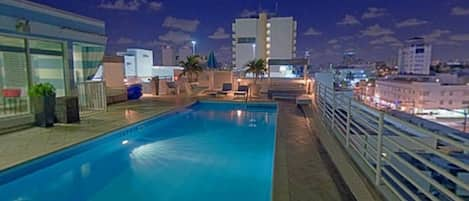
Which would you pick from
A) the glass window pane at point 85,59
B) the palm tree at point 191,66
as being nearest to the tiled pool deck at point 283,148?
the glass window pane at point 85,59

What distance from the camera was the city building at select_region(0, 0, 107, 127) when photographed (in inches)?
273

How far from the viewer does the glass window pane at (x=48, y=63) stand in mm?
7723

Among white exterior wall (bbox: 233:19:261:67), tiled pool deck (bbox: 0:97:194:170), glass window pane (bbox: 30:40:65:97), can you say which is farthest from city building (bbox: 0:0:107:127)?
white exterior wall (bbox: 233:19:261:67)

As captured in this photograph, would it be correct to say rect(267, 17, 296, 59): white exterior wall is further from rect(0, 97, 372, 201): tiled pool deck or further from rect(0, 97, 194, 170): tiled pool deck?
rect(0, 97, 194, 170): tiled pool deck

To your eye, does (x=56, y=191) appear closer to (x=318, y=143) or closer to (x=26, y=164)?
(x=26, y=164)

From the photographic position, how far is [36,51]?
7.74m

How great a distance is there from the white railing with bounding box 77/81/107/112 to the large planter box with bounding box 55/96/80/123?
1642mm

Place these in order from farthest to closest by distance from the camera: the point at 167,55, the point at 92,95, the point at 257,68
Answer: the point at 167,55 → the point at 257,68 → the point at 92,95

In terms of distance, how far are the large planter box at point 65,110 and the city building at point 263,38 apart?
38.0 metres

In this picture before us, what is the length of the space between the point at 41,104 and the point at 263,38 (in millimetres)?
41744

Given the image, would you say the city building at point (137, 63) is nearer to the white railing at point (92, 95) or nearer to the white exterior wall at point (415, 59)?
the white railing at point (92, 95)

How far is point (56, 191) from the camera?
14.4 feet

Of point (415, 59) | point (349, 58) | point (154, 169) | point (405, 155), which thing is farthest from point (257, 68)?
point (415, 59)

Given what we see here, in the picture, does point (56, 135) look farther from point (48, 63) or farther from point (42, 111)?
point (48, 63)
